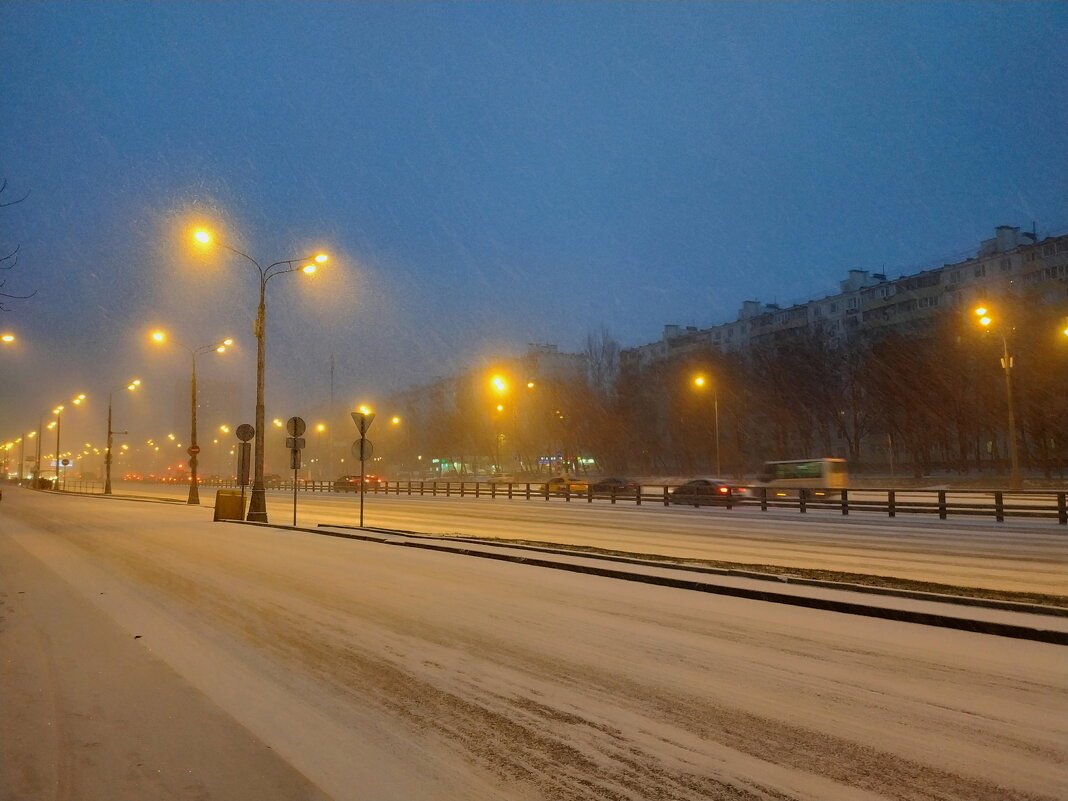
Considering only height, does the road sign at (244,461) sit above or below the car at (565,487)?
above

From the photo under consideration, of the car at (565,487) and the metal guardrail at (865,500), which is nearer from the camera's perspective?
the metal guardrail at (865,500)

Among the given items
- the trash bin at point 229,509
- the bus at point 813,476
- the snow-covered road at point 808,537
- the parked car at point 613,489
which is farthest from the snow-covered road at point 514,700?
the bus at point 813,476

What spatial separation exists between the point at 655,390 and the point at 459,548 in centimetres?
6189

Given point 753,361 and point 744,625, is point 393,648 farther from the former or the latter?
point 753,361

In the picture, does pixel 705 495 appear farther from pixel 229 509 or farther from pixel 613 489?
pixel 229 509

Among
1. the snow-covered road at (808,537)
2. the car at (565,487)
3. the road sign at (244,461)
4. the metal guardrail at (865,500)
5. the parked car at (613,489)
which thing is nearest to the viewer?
the snow-covered road at (808,537)

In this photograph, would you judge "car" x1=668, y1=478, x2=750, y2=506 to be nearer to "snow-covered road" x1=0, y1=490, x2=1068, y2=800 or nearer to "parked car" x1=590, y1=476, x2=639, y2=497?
"parked car" x1=590, y1=476, x2=639, y2=497

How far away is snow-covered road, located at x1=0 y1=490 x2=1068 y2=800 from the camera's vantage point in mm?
4348

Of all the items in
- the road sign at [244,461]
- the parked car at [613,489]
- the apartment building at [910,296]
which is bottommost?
the parked car at [613,489]

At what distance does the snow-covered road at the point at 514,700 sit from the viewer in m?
4.35

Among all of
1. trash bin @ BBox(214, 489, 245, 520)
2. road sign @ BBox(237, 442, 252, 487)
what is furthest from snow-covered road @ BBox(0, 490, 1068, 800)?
trash bin @ BBox(214, 489, 245, 520)

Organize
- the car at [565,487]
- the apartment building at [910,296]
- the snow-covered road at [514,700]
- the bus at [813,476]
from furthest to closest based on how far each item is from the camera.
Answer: the apartment building at [910,296] → the car at [565,487] → the bus at [813,476] → the snow-covered road at [514,700]

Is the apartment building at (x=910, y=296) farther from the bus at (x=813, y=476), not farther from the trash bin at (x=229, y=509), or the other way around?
the trash bin at (x=229, y=509)

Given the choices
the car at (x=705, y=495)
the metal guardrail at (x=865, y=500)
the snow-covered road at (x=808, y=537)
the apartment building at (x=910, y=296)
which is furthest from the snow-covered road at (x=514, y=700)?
the apartment building at (x=910, y=296)
